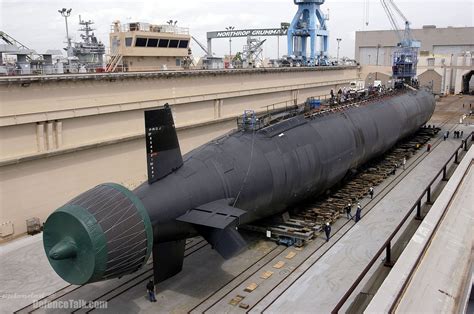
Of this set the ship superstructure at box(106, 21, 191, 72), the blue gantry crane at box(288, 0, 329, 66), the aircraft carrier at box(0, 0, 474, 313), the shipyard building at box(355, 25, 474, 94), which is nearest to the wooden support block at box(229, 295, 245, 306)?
the aircraft carrier at box(0, 0, 474, 313)

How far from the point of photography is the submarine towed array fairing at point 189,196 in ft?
44.9

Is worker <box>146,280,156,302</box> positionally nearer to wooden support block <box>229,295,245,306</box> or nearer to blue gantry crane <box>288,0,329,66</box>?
wooden support block <box>229,295,245,306</box>

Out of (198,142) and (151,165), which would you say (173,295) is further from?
(198,142)

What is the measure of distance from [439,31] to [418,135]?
3119 inches

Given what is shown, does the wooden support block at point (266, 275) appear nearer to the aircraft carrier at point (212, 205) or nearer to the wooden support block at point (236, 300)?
the aircraft carrier at point (212, 205)

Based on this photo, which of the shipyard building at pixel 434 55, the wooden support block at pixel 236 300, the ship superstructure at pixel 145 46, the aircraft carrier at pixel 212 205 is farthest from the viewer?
the shipyard building at pixel 434 55

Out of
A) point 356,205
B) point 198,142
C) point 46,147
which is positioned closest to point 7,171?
point 46,147

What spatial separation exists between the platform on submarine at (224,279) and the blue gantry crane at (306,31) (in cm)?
5559

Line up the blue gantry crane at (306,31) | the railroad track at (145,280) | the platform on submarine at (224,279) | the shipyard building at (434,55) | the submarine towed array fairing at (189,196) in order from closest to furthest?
the submarine towed array fairing at (189,196) < the platform on submarine at (224,279) < the railroad track at (145,280) < the blue gantry crane at (306,31) < the shipyard building at (434,55)

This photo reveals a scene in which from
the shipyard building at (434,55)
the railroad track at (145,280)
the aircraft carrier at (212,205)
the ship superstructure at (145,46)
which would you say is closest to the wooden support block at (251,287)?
the aircraft carrier at (212,205)

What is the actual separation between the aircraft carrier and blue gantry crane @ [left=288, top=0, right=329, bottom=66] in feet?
122

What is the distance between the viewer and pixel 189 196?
55.7 feet

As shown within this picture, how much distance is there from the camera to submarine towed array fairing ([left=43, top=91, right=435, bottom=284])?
13.7 metres

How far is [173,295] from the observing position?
17.9 meters
